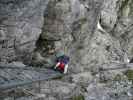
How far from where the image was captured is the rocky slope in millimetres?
9977

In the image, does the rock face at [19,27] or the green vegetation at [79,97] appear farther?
the rock face at [19,27]

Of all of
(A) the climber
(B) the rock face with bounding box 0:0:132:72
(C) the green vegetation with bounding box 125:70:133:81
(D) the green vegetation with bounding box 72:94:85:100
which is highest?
(B) the rock face with bounding box 0:0:132:72

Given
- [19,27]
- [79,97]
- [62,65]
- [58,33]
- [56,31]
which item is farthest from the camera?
[58,33]

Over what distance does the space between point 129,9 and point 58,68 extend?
13.3 meters

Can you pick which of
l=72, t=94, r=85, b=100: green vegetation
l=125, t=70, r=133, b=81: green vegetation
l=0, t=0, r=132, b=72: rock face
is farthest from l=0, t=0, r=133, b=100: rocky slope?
l=125, t=70, r=133, b=81: green vegetation

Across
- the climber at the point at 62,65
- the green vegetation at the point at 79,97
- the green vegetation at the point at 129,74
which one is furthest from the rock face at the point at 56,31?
the green vegetation at the point at 79,97

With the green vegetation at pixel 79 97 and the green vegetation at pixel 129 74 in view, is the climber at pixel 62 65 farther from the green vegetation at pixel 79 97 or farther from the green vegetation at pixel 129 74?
the green vegetation at pixel 129 74

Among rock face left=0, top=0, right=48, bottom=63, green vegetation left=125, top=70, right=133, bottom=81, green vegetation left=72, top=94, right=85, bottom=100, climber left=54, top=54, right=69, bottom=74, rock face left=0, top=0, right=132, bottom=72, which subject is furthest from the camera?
rock face left=0, top=0, right=132, bottom=72

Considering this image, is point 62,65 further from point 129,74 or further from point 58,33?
point 58,33

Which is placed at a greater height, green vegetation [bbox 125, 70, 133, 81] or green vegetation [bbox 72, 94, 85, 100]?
green vegetation [bbox 125, 70, 133, 81]

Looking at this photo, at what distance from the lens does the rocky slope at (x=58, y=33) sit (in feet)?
32.7

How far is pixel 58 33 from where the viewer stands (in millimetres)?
12734

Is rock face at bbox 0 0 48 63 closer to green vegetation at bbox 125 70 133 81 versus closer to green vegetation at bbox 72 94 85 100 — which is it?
green vegetation at bbox 72 94 85 100

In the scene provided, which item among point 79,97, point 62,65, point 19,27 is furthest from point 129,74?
point 19,27
